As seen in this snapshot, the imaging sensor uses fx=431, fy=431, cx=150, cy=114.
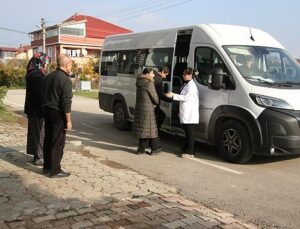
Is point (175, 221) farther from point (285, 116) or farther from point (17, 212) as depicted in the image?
point (285, 116)

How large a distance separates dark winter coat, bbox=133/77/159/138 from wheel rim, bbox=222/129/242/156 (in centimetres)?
136

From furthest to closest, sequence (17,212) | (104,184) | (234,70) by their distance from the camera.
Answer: (234,70), (104,184), (17,212)

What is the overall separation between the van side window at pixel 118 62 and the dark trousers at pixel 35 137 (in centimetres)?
377

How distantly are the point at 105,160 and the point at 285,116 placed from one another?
3234mm

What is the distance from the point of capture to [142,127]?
8.31m

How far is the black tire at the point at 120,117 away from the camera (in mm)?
11164

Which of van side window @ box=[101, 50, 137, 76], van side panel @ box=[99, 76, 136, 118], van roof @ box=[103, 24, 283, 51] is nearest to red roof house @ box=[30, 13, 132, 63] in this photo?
van side window @ box=[101, 50, 137, 76]

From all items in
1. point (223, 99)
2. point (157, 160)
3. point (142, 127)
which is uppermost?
point (223, 99)

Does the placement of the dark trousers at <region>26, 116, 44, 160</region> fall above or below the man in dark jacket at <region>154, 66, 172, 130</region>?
below

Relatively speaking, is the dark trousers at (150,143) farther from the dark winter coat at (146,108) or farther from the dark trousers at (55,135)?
the dark trousers at (55,135)

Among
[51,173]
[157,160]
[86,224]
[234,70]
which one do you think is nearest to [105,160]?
[157,160]

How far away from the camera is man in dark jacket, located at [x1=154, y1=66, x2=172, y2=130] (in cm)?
877

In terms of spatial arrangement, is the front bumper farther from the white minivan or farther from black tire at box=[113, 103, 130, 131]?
black tire at box=[113, 103, 130, 131]

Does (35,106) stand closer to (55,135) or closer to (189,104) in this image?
(55,135)
